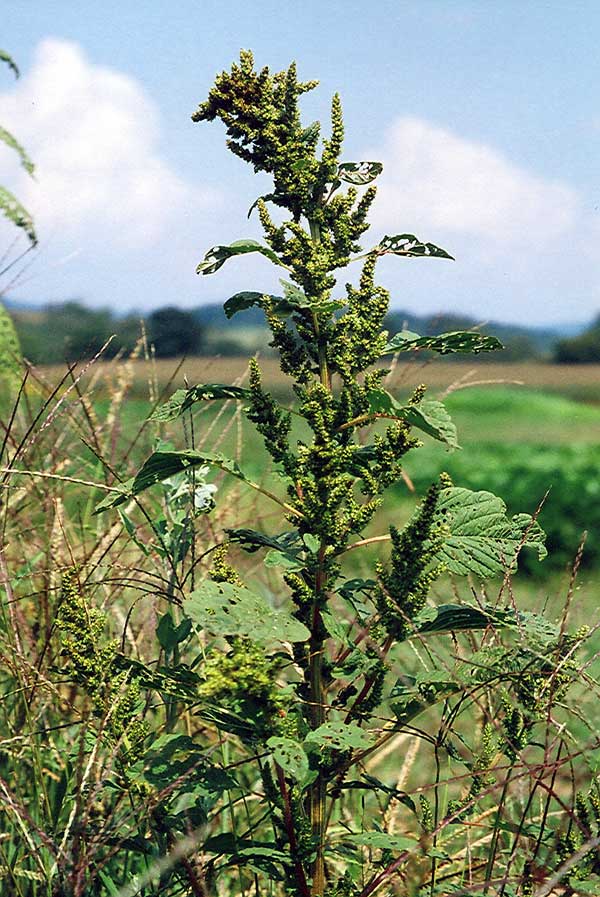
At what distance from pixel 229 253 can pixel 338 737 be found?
0.63 metres

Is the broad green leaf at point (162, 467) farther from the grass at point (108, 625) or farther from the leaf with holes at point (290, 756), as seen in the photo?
the leaf with holes at point (290, 756)

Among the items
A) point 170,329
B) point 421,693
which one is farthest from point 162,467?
Result: point 170,329

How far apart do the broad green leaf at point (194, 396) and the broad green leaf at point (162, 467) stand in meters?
0.06

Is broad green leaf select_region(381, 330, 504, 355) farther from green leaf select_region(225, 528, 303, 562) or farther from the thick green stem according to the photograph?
green leaf select_region(225, 528, 303, 562)

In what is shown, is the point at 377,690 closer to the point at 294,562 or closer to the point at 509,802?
the point at 294,562

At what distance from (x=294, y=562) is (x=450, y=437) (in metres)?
0.28

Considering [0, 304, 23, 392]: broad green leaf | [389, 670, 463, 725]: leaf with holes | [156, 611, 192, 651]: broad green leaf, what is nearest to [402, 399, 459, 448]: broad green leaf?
[389, 670, 463, 725]: leaf with holes

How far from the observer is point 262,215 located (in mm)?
1287

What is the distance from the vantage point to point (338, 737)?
1.13 meters

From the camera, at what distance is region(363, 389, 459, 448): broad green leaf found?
1.10 metres

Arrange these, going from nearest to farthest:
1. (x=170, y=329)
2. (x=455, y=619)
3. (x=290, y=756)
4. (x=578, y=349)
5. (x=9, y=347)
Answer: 1. (x=290, y=756)
2. (x=455, y=619)
3. (x=9, y=347)
4. (x=170, y=329)
5. (x=578, y=349)

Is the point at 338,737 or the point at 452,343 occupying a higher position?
the point at 452,343

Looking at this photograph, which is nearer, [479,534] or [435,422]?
[435,422]

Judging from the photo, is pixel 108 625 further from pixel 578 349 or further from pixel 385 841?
pixel 578 349
